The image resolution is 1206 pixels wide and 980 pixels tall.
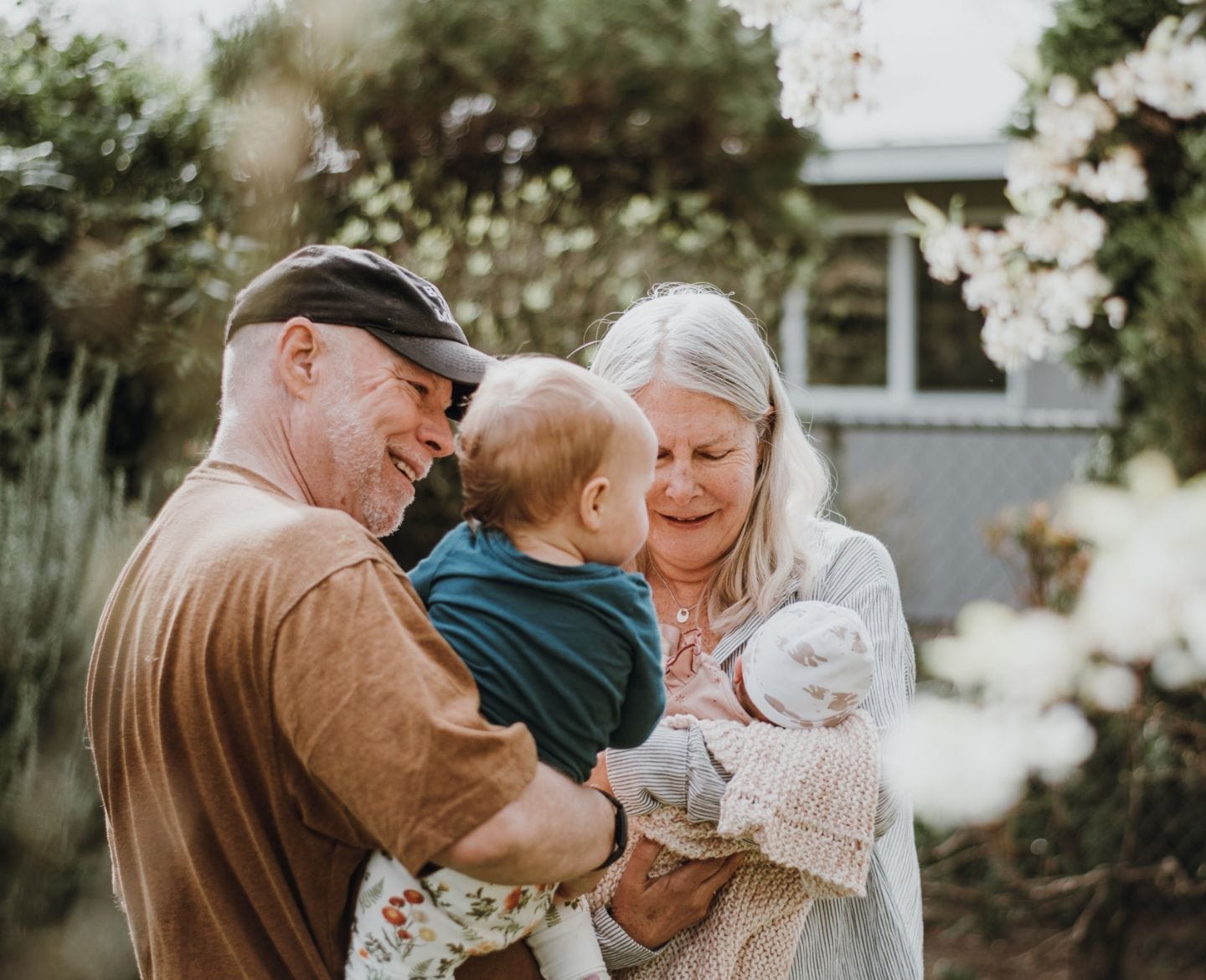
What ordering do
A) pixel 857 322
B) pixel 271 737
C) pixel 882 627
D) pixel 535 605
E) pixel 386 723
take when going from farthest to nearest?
pixel 857 322, pixel 882 627, pixel 535 605, pixel 271 737, pixel 386 723

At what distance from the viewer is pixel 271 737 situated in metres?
1.49

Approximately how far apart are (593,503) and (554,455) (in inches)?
3.5

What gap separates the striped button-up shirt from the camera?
1871mm

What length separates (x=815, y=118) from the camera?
3990 mm

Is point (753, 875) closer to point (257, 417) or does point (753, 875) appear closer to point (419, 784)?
point (419, 784)

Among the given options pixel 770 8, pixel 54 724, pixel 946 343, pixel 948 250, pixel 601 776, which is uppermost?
pixel 770 8

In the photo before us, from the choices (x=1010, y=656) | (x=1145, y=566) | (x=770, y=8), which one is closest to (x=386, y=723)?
(x=770, y=8)

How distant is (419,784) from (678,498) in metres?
0.95

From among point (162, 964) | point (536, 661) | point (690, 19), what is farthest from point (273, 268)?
point (690, 19)

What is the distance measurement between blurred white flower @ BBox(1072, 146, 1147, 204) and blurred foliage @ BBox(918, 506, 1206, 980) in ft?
4.69

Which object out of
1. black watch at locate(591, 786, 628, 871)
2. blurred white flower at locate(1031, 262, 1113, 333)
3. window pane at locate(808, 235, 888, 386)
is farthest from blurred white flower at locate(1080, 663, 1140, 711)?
window pane at locate(808, 235, 888, 386)

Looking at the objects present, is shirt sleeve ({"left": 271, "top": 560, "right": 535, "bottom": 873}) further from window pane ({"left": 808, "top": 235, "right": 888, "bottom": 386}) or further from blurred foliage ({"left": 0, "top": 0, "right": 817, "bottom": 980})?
window pane ({"left": 808, "top": 235, "right": 888, "bottom": 386})

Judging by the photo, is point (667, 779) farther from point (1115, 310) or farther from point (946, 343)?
point (946, 343)

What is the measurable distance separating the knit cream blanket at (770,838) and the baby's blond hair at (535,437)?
1.71ft
